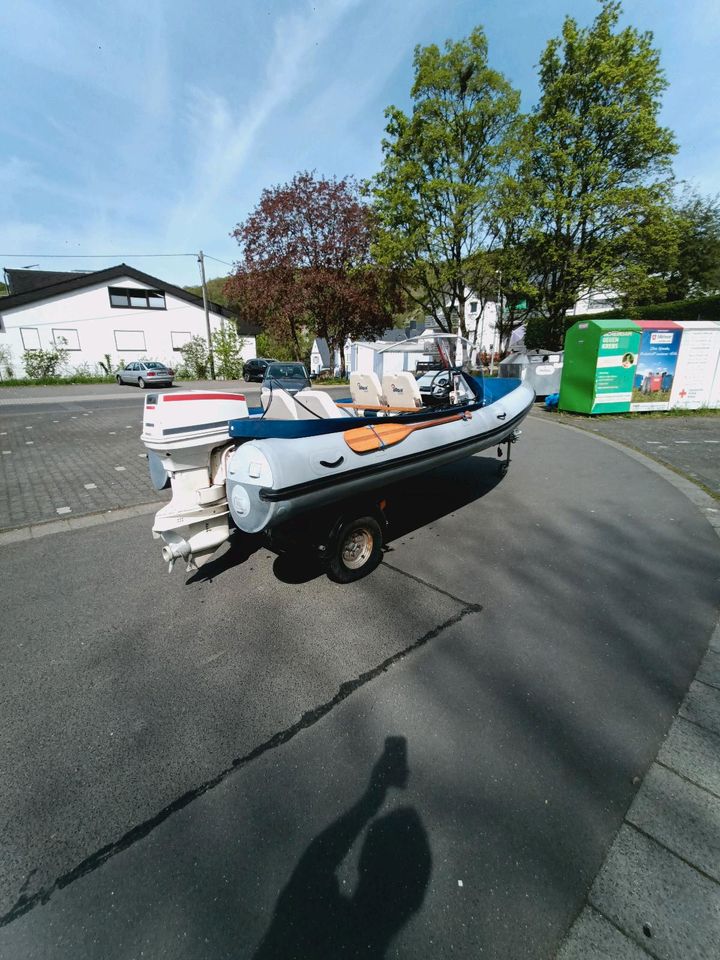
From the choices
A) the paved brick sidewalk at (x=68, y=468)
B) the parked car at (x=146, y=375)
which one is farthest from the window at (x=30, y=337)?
the paved brick sidewalk at (x=68, y=468)

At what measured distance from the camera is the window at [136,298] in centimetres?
2897

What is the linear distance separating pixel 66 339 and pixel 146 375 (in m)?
9.79

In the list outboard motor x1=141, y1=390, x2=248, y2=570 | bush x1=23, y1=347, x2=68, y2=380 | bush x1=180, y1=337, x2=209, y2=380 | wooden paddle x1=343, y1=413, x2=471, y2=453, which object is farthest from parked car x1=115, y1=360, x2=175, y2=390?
wooden paddle x1=343, y1=413, x2=471, y2=453

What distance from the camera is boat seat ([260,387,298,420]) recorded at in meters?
3.71

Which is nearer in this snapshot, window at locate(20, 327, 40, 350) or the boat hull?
the boat hull

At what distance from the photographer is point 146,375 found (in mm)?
22297

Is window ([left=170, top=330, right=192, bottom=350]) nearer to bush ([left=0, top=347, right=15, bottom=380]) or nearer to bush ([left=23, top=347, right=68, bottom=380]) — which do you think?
bush ([left=23, top=347, right=68, bottom=380])

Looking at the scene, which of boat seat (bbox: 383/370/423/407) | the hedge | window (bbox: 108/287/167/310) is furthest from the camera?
window (bbox: 108/287/167/310)

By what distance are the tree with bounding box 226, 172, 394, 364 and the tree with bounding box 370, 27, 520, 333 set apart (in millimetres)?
2941

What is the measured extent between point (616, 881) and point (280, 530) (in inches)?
103

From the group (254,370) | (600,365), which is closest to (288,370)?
(254,370)

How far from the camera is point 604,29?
16500 millimetres

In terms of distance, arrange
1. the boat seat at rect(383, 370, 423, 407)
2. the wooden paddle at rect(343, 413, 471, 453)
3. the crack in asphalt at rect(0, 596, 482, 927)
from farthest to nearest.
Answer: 1. the boat seat at rect(383, 370, 423, 407)
2. the wooden paddle at rect(343, 413, 471, 453)
3. the crack in asphalt at rect(0, 596, 482, 927)

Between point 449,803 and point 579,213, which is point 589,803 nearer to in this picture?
point 449,803
